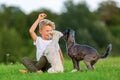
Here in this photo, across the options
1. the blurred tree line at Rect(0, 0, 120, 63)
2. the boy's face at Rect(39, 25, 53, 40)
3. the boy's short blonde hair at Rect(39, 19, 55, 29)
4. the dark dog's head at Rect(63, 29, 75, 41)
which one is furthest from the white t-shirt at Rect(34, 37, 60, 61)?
the blurred tree line at Rect(0, 0, 120, 63)

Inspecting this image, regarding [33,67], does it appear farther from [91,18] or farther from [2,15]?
[2,15]

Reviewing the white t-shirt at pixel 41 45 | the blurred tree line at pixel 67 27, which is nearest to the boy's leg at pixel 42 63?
the white t-shirt at pixel 41 45

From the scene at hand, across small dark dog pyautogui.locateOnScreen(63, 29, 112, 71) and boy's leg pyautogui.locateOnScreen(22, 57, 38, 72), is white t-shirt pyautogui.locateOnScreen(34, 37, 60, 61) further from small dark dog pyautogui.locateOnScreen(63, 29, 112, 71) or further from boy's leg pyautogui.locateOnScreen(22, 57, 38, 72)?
small dark dog pyautogui.locateOnScreen(63, 29, 112, 71)

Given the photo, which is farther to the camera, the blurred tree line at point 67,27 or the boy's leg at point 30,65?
the blurred tree line at point 67,27

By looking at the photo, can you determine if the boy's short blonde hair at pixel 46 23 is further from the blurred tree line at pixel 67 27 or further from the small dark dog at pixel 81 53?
the blurred tree line at pixel 67 27

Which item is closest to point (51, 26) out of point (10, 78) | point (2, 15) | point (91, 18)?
point (10, 78)

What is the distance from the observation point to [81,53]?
533 inches

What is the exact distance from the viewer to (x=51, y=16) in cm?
8794

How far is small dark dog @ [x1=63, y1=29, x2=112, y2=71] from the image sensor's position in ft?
44.0

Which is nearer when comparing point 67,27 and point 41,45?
point 41,45

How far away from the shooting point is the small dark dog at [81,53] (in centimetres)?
1342

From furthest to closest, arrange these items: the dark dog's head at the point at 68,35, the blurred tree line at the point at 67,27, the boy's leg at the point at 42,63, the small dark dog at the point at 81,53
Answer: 1. the blurred tree line at the point at 67,27
2. the boy's leg at the point at 42,63
3. the dark dog's head at the point at 68,35
4. the small dark dog at the point at 81,53

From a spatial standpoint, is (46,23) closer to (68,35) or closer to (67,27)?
(68,35)

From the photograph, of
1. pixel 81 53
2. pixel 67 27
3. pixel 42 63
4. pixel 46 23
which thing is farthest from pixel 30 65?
pixel 67 27
